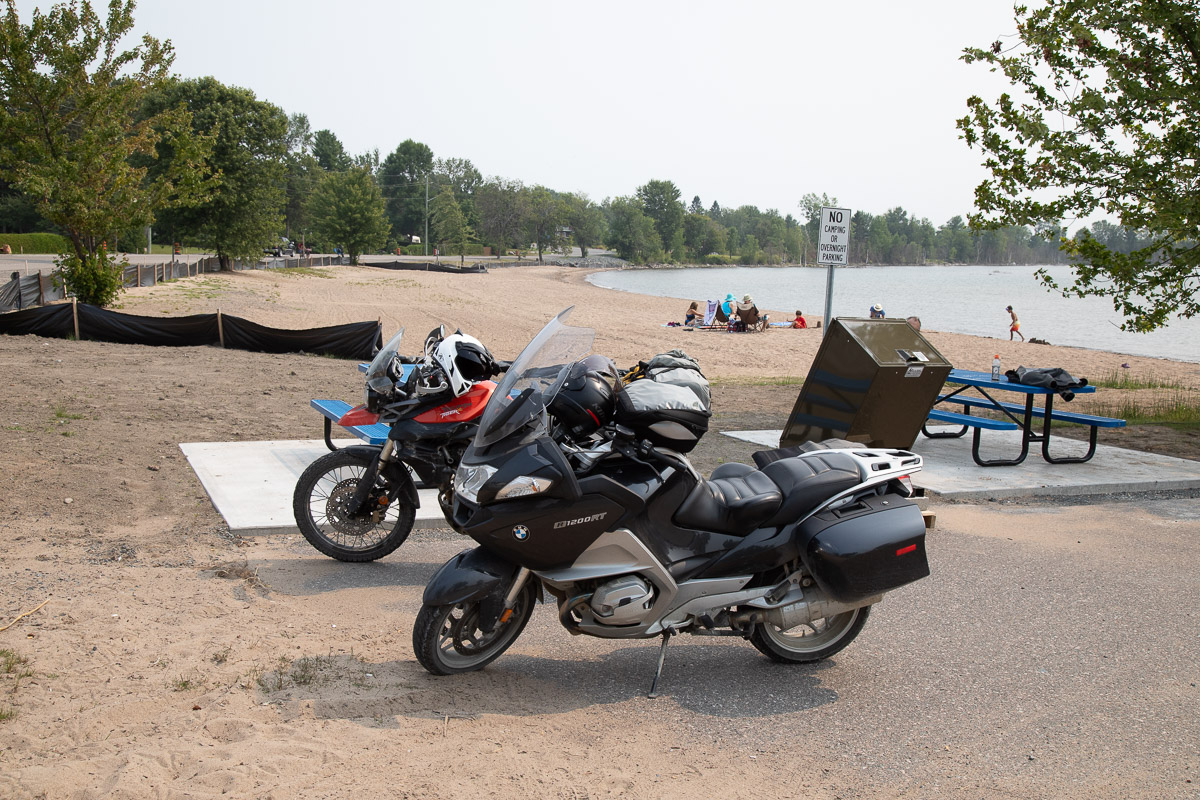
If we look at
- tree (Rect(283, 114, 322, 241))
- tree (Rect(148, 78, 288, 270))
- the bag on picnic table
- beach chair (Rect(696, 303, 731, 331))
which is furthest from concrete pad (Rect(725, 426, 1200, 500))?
tree (Rect(283, 114, 322, 241))

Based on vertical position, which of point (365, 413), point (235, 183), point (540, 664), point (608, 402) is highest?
point (235, 183)

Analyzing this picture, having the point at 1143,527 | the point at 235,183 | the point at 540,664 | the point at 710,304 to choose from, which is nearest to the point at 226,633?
the point at 540,664

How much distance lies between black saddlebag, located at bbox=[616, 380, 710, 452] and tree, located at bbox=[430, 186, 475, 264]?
8820 cm

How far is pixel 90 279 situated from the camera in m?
19.1

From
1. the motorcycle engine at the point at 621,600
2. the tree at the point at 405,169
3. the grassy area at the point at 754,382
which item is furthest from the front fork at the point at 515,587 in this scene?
the tree at the point at 405,169

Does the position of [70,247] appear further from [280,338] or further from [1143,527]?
[1143,527]

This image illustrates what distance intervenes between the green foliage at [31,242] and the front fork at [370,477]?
5621 centimetres

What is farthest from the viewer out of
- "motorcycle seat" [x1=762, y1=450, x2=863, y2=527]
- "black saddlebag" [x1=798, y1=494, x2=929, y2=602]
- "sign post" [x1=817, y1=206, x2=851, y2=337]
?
→ "sign post" [x1=817, y1=206, x2=851, y2=337]

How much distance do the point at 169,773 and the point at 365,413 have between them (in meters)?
3.44

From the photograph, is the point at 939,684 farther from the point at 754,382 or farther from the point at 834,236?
the point at 754,382

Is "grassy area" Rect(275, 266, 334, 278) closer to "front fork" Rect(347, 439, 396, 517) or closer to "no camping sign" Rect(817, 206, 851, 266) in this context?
"no camping sign" Rect(817, 206, 851, 266)

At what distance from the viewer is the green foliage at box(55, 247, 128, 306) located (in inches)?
751

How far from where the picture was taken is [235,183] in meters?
40.9

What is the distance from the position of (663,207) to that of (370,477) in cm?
16494
